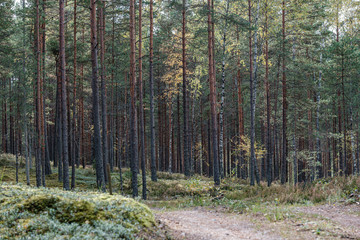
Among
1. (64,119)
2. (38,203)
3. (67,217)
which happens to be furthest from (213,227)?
(64,119)

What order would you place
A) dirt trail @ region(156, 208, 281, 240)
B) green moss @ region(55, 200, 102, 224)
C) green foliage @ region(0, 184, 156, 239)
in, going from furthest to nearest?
dirt trail @ region(156, 208, 281, 240), green moss @ region(55, 200, 102, 224), green foliage @ region(0, 184, 156, 239)

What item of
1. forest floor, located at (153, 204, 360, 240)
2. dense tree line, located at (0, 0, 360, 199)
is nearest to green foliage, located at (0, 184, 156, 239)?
forest floor, located at (153, 204, 360, 240)

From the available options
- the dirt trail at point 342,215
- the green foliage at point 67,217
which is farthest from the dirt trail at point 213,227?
the dirt trail at point 342,215

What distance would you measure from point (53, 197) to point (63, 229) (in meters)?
1.13

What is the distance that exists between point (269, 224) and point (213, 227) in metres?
1.81

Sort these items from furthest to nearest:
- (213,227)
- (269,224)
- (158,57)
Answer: (158,57) → (269,224) → (213,227)

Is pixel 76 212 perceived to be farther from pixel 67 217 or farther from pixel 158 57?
pixel 158 57

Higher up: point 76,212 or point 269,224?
point 76,212

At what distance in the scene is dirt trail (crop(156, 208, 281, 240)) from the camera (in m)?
7.31

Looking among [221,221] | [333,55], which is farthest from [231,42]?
[221,221]

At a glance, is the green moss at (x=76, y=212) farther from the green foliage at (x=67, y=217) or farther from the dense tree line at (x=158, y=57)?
the dense tree line at (x=158, y=57)

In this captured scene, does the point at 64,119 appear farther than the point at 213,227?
Yes

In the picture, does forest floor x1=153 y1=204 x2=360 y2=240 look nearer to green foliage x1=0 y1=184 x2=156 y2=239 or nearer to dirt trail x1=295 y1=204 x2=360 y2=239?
dirt trail x1=295 y1=204 x2=360 y2=239

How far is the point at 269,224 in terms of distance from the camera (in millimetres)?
8719
